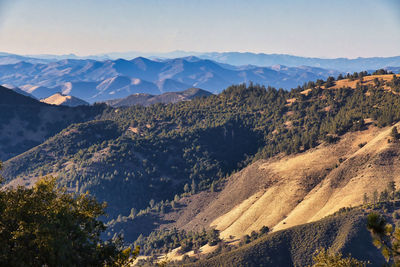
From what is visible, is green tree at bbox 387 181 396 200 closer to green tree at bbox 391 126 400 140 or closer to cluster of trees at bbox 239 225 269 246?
green tree at bbox 391 126 400 140

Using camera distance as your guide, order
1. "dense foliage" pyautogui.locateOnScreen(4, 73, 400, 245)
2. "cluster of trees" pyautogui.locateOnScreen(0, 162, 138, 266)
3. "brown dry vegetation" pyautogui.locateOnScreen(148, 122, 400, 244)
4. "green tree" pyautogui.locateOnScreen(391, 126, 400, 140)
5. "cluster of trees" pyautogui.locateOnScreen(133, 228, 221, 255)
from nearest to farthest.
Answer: "cluster of trees" pyautogui.locateOnScreen(0, 162, 138, 266) → "brown dry vegetation" pyautogui.locateOnScreen(148, 122, 400, 244) → "cluster of trees" pyautogui.locateOnScreen(133, 228, 221, 255) → "green tree" pyautogui.locateOnScreen(391, 126, 400, 140) → "dense foliage" pyautogui.locateOnScreen(4, 73, 400, 245)

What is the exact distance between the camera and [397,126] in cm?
11731

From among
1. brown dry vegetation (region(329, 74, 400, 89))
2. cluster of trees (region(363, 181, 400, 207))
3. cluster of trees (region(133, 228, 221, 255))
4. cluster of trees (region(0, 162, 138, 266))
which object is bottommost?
cluster of trees (region(133, 228, 221, 255))

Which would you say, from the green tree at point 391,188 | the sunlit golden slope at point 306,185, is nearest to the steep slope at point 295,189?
the sunlit golden slope at point 306,185

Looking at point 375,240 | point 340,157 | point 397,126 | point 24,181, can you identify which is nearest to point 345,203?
point 340,157

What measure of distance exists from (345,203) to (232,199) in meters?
44.3

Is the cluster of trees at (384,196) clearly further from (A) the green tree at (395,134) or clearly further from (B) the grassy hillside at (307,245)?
(A) the green tree at (395,134)

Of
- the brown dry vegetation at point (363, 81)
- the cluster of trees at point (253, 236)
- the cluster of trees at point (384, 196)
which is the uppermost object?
the brown dry vegetation at point (363, 81)

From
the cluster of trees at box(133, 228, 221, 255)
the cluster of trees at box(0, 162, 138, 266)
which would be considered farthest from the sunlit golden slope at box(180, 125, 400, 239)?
the cluster of trees at box(0, 162, 138, 266)

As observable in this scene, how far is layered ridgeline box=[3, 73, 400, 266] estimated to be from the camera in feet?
341

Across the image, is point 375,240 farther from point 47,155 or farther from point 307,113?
point 47,155

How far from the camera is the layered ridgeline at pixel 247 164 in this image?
104 metres

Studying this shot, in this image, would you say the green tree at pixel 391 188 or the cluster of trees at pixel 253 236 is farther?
the cluster of trees at pixel 253 236

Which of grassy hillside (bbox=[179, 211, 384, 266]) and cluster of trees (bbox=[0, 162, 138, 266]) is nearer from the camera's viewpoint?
cluster of trees (bbox=[0, 162, 138, 266])
